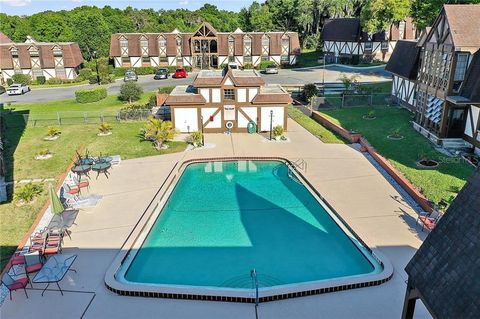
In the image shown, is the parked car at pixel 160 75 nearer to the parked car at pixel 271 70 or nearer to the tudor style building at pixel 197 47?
the tudor style building at pixel 197 47

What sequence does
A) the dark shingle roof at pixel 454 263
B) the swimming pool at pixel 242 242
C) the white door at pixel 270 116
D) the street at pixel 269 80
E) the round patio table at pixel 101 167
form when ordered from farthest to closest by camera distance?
the street at pixel 269 80
the white door at pixel 270 116
the round patio table at pixel 101 167
the swimming pool at pixel 242 242
the dark shingle roof at pixel 454 263

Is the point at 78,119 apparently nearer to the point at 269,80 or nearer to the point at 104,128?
Result: the point at 104,128

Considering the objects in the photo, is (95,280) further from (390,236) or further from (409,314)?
(390,236)

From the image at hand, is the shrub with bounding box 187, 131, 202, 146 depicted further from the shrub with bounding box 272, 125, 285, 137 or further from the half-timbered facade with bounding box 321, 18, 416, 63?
the half-timbered facade with bounding box 321, 18, 416, 63

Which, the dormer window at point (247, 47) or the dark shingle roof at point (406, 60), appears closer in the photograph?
the dark shingle roof at point (406, 60)

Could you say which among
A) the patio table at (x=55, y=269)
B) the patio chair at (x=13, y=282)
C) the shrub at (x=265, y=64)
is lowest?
the patio chair at (x=13, y=282)

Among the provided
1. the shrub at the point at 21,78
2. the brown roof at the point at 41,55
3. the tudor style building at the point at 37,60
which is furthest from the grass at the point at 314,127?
the shrub at the point at 21,78

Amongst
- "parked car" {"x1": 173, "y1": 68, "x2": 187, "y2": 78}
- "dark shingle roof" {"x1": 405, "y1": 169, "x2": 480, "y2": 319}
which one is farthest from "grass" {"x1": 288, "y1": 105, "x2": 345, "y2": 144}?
"parked car" {"x1": 173, "y1": 68, "x2": 187, "y2": 78}

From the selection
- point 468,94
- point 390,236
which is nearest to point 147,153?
point 390,236
